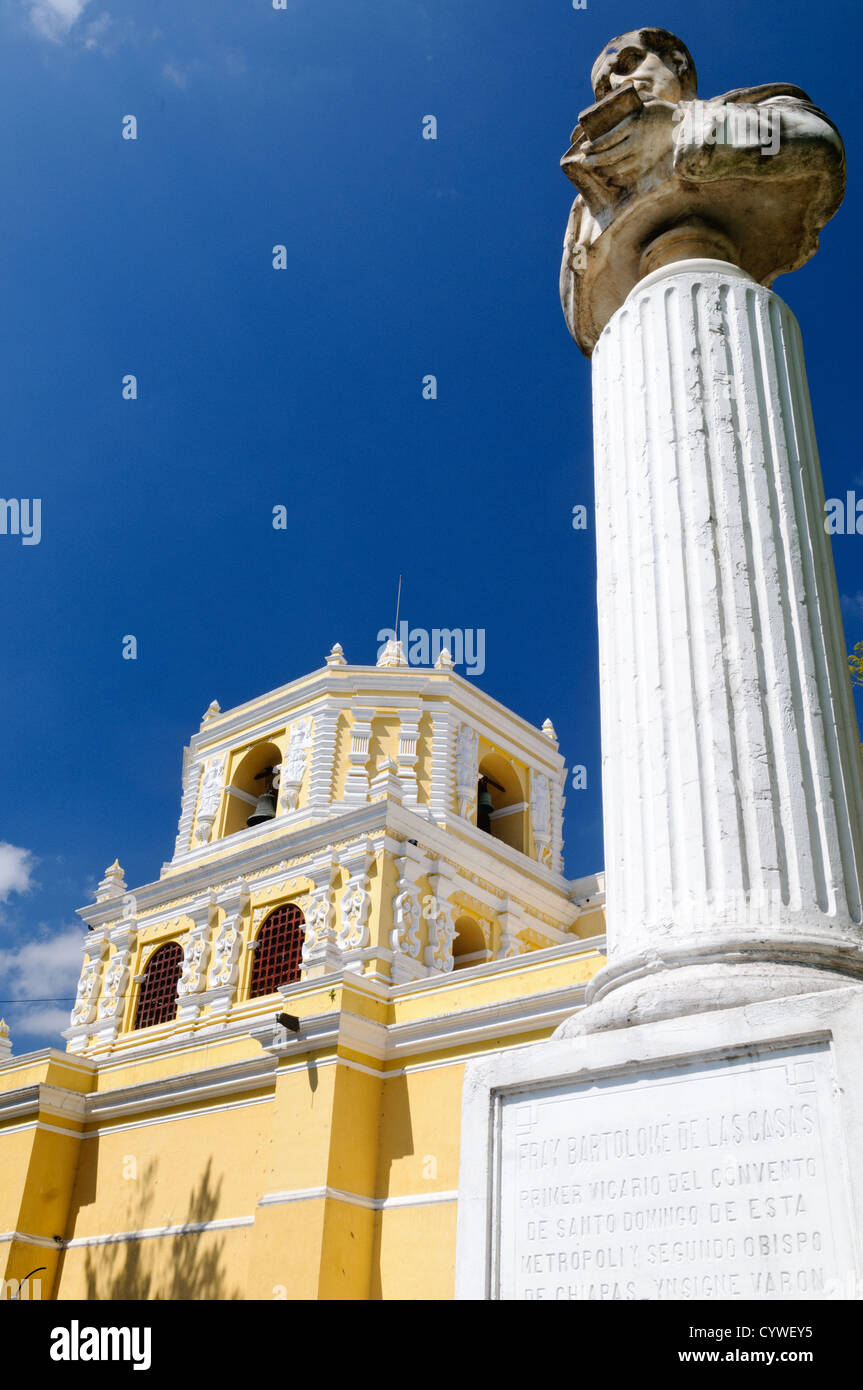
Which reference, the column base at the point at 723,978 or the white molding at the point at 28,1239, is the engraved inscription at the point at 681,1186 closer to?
the column base at the point at 723,978

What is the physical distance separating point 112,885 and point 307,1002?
9996 mm

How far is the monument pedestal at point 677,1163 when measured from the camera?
8.00 feet

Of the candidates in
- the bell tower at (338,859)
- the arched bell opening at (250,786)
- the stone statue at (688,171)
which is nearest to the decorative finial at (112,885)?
the bell tower at (338,859)

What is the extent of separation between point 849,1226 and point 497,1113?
959 mm

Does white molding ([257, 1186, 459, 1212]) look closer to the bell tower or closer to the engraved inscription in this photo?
the bell tower

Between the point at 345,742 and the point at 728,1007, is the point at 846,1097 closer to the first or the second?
the point at 728,1007

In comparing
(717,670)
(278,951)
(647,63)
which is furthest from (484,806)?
(717,670)

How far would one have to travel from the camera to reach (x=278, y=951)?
17.5m

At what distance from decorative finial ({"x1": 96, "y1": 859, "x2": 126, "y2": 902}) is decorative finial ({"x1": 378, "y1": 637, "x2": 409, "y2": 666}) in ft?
20.5

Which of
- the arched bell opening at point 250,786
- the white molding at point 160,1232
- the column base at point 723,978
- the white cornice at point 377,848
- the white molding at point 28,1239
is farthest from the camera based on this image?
the arched bell opening at point 250,786

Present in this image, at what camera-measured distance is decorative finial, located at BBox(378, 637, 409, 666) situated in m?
22.1

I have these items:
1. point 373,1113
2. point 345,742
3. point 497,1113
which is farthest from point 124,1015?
point 497,1113

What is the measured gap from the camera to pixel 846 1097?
2.48 m

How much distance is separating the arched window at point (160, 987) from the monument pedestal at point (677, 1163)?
16593 mm
